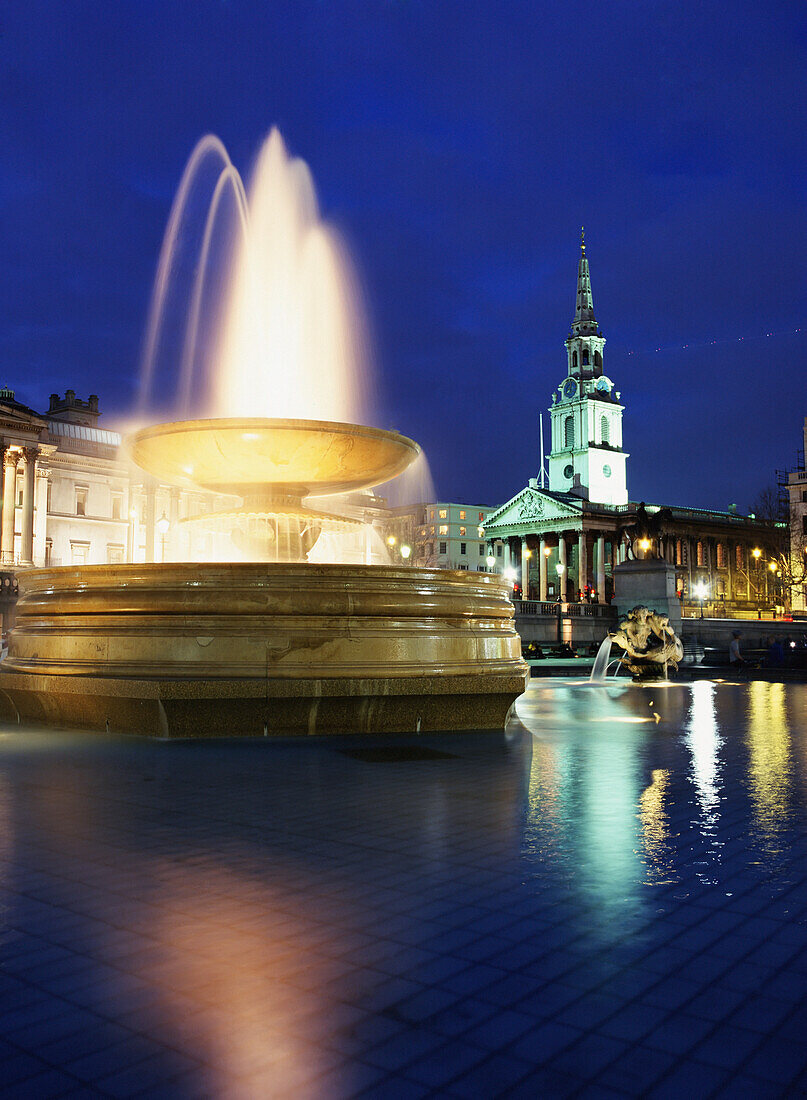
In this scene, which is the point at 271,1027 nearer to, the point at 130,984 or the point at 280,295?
the point at 130,984

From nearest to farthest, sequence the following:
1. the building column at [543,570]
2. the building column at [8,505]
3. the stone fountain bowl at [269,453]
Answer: the stone fountain bowl at [269,453] < the building column at [8,505] < the building column at [543,570]

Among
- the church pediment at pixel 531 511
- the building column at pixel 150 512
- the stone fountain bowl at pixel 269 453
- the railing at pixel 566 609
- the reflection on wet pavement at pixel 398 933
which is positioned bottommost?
the reflection on wet pavement at pixel 398 933

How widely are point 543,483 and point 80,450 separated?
72.2 metres

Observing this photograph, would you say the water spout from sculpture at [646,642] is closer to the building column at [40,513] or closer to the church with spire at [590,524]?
the building column at [40,513]

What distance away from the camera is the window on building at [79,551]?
65.3 meters

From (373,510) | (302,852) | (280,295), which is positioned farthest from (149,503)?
(302,852)

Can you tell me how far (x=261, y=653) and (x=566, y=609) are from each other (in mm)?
34486

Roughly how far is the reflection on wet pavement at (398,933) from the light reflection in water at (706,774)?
0.11ft

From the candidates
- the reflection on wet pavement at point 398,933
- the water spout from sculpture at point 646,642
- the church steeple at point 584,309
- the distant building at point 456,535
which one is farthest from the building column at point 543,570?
the reflection on wet pavement at point 398,933

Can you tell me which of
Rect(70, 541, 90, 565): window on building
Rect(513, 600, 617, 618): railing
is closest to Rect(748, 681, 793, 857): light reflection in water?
Result: Rect(513, 600, 617, 618): railing

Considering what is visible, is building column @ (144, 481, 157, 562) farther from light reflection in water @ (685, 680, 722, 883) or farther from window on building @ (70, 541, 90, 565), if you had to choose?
light reflection in water @ (685, 680, 722, 883)

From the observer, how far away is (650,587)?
28.9 m

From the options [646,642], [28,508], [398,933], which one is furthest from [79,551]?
[398,933]

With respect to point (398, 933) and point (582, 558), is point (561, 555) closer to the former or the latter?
point (582, 558)
